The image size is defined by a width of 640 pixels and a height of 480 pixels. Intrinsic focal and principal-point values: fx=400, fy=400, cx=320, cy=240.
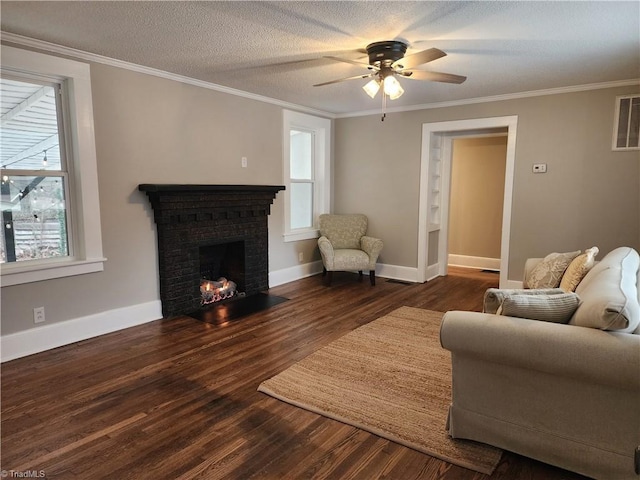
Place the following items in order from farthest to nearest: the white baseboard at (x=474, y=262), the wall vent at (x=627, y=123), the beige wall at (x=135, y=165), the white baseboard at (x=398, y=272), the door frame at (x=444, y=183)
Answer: the white baseboard at (x=474, y=262) < the white baseboard at (x=398, y=272) < the door frame at (x=444, y=183) < the wall vent at (x=627, y=123) < the beige wall at (x=135, y=165)

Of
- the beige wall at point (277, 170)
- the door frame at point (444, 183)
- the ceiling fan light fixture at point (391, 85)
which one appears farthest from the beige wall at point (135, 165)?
the door frame at point (444, 183)

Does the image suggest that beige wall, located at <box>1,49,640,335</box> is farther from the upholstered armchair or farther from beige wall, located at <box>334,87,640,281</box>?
the upholstered armchair

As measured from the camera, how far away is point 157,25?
8.69 ft

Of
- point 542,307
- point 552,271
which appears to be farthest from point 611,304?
point 552,271

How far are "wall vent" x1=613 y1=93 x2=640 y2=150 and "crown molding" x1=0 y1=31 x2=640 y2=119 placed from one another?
16 centimetres

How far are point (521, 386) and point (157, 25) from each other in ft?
9.88

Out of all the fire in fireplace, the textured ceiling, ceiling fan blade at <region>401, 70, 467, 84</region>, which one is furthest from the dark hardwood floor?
the textured ceiling

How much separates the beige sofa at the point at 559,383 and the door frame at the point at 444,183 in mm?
2979

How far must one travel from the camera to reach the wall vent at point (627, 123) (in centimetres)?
405

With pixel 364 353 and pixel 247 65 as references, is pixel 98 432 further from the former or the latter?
pixel 247 65

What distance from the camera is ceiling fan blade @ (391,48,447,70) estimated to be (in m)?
2.60

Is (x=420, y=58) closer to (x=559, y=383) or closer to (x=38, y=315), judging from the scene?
(x=559, y=383)

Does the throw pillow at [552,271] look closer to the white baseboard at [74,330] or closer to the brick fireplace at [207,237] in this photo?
the brick fireplace at [207,237]

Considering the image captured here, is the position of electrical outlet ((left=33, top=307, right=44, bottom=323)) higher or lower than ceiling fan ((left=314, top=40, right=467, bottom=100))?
lower
